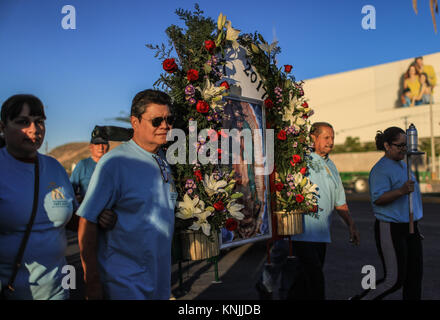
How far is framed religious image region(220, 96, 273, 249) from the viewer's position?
407 cm

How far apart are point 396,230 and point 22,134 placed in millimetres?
3493

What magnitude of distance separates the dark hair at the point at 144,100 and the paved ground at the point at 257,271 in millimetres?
2180

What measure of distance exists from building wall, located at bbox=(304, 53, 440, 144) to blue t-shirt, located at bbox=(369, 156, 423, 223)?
53.5 m

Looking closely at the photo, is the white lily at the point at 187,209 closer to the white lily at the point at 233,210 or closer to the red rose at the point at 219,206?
the red rose at the point at 219,206

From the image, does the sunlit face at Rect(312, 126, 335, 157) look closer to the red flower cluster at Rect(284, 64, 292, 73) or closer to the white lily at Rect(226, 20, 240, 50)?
the red flower cluster at Rect(284, 64, 292, 73)

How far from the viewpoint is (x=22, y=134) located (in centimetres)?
226

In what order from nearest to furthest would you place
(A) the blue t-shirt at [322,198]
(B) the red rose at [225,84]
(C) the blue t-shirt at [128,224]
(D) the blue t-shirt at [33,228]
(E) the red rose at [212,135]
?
(D) the blue t-shirt at [33,228], (C) the blue t-shirt at [128,224], (E) the red rose at [212,135], (B) the red rose at [225,84], (A) the blue t-shirt at [322,198]

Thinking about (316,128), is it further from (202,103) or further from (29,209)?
(29,209)

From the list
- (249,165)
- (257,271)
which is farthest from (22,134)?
(257,271)

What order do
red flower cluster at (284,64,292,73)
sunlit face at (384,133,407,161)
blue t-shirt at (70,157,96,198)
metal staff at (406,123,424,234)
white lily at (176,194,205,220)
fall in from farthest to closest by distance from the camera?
1. blue t-shirt at (70,157,96,198)
2. red flower cluster at (284,64,292,73)
3. sunlit face at (384,133,407,161)
4. metal staff at (406,123,424,234)
5. white lily at (176,194,205,220)

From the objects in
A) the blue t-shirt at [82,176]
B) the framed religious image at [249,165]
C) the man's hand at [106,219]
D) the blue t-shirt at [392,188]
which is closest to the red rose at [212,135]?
the framed religious image at [249,165]

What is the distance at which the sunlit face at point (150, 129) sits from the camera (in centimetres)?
263

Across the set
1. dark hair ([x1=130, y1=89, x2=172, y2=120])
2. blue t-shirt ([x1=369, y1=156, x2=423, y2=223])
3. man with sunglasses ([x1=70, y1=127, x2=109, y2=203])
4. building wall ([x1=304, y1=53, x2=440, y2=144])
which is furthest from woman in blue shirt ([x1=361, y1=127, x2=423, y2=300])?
building wall ([x1=304, y1=53, x2=440, y2=144])
